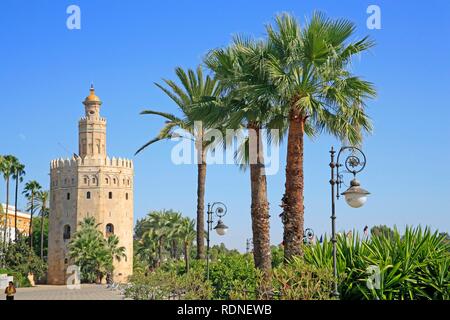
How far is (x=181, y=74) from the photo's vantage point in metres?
30.7

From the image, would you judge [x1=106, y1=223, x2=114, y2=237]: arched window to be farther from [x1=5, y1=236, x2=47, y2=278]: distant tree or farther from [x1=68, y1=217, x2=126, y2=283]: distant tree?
[x1=5, y1=236, x2=47, y2=278]: distant tree

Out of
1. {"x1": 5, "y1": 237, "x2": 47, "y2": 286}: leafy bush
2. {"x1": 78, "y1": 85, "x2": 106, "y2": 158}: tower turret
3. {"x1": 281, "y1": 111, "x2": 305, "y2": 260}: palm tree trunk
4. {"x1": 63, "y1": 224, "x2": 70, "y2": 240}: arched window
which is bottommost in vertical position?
{"x1": 5, "y1": 237, "x2": 47, "y2": 286}: leafy bush

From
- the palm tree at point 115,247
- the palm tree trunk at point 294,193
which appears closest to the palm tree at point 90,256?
the palm tree at point 115,247

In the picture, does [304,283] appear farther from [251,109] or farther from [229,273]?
[229,273]

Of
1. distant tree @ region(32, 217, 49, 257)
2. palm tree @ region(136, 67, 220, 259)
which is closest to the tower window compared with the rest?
distant tree @ region(32, 217, 49, 257)

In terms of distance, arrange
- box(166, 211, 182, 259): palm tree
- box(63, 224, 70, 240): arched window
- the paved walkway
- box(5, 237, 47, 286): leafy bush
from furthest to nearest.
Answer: box(63, 224, 70, 240): arched window, box(166, 211, 182, 259): palm tree, box(5, 237, 47, 286): leafy bush, the paved walkway

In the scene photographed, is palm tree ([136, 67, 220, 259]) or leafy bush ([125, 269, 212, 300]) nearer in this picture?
leafy bush ([125, 269, 212, 300])

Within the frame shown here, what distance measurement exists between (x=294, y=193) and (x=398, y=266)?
4.37 m

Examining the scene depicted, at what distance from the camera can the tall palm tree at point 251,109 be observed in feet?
62.2

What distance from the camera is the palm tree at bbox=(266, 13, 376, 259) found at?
17.9m

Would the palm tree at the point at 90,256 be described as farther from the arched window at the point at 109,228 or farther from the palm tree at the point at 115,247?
the arched window at the point at 109,228

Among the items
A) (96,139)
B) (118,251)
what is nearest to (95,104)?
(96,139)

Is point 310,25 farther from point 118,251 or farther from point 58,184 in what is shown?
point 58,184
